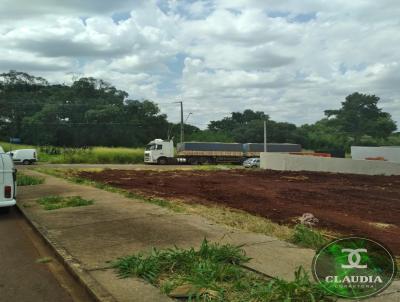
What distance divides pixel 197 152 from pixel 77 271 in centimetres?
5780

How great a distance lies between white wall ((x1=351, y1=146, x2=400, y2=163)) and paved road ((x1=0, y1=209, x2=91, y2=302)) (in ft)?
171

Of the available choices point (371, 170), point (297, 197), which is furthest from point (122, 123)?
point (297, 197)

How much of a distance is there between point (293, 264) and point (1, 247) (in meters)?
5.41

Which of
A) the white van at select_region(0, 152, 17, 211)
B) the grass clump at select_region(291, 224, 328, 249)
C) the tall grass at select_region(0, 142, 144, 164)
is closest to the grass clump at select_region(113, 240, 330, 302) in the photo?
the grass clump at select_region(291, 224, 328, 249)

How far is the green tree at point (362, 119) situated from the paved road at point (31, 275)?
4635 inches

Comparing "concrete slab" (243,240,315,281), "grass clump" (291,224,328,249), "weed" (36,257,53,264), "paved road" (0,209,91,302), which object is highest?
"grass clump" (291,224,328,249)

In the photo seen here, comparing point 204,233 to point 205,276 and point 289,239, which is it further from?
point 205,276

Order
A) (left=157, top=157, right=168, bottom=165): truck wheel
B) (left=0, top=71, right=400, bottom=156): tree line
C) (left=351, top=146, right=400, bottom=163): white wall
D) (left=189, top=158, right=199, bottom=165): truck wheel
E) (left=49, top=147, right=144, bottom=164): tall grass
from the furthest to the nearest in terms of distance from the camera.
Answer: (left=0, top=71, right=400, bottom=156): tree line, (left=189, top=158, right=199, bottom=165): truck wheel, (left=49, top=147, right=144, bottom=164): tall grass, (left=157, top=157, right=168, bottom=165): truck wheel, (left=351, top=146, right=400, bottom=163): white wall

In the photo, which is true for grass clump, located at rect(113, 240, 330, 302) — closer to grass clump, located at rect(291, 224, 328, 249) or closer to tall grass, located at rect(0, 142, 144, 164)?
grass clump, located at rect(291, 224, 328, 249)

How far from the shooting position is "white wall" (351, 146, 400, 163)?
189ft

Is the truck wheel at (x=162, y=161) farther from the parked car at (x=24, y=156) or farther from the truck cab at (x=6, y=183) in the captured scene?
the truck cab at (x=6, y=183)

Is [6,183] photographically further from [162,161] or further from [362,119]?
[362,119]

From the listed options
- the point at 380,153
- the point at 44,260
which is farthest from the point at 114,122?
the point at 44,260

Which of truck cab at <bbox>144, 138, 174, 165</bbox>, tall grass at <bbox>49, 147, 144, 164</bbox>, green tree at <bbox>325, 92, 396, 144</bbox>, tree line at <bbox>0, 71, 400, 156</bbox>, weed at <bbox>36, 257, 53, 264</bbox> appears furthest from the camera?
green tree at <bbox>325, 92, 396, 144</bbox>
